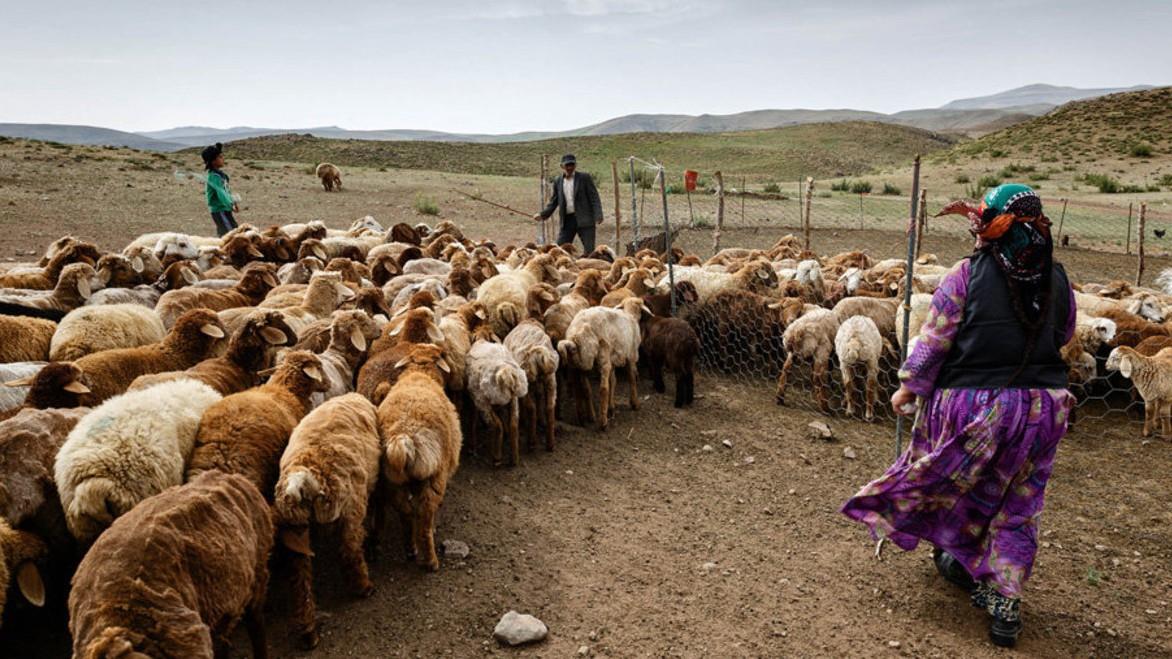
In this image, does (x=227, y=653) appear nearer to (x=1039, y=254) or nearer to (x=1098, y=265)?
(x=1039, y=254)

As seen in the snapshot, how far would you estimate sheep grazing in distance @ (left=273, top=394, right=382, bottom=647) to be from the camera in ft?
12.6

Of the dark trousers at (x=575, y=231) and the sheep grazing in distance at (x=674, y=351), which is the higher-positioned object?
the dark trousers at (x=575, y=231)

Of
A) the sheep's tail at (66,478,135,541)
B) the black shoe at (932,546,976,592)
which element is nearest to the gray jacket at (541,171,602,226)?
the black shoe at (932,546,976,592)

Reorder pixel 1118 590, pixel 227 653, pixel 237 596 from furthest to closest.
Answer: pixel 1118 590 < pixel 227 653 < pixel 237 596

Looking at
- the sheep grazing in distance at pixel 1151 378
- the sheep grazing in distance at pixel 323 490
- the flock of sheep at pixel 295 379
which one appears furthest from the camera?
the sheep grazing in distance at pixel 1151 378

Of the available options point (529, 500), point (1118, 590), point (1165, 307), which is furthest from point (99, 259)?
point (1165, 307)

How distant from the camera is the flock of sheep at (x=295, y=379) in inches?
134

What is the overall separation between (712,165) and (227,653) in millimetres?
57325

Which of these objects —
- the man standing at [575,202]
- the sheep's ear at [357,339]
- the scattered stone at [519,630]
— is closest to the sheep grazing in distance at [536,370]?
the sheep's ear at [357,339]

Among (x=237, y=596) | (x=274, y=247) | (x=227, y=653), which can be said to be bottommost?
(x=227, y=653)

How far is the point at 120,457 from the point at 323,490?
1060 mm

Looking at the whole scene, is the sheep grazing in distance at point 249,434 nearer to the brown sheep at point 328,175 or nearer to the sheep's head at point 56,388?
the sheep's head at point 56,388

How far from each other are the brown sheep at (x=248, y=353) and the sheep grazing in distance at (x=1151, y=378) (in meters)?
7.71

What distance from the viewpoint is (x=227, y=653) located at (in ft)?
12.1
